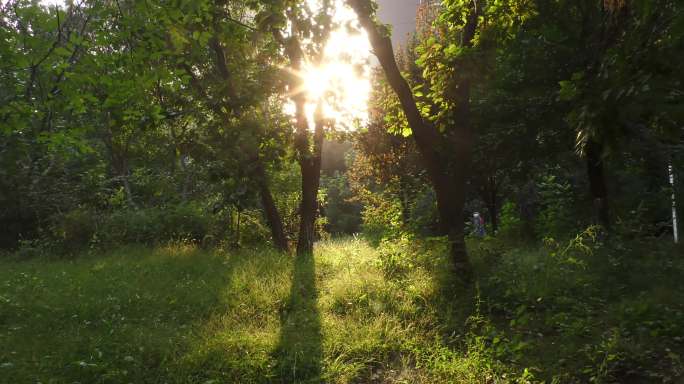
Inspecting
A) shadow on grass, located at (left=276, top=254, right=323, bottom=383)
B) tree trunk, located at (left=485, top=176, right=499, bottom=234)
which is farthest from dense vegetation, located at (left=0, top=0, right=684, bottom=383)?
tree trunk, located at (left=485, top=176, right=499, bottom=234)

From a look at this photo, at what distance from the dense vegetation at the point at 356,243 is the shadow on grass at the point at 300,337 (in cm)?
3

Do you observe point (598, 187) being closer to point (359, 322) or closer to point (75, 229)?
point (359, 322)

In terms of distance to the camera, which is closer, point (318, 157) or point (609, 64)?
point (609, 64)

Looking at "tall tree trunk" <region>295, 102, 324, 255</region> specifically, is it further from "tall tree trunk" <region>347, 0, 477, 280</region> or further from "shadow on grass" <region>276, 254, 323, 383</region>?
"tall tree trunk" <region>347, 0, 477, 280</region>

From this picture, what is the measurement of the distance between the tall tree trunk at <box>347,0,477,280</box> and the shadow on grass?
2.53 meters

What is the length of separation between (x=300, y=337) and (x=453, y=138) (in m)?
4.17

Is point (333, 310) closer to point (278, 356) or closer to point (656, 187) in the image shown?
point (278, 356)

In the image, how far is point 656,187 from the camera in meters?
14.6

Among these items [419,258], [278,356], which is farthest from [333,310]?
[419,258]

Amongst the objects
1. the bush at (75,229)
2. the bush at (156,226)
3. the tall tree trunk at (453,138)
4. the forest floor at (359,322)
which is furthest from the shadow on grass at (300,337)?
the bush at (75,229)

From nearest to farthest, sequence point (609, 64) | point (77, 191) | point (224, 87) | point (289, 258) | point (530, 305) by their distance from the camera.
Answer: point (609, 64) < point (530, 305) < point (224, 87) < point (289, 258) < point (77, 191)

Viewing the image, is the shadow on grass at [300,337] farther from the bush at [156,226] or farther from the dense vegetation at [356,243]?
the bush at [156,226]

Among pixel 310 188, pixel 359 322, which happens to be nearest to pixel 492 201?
pixel 310 188

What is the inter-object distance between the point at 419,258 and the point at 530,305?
2389mm
